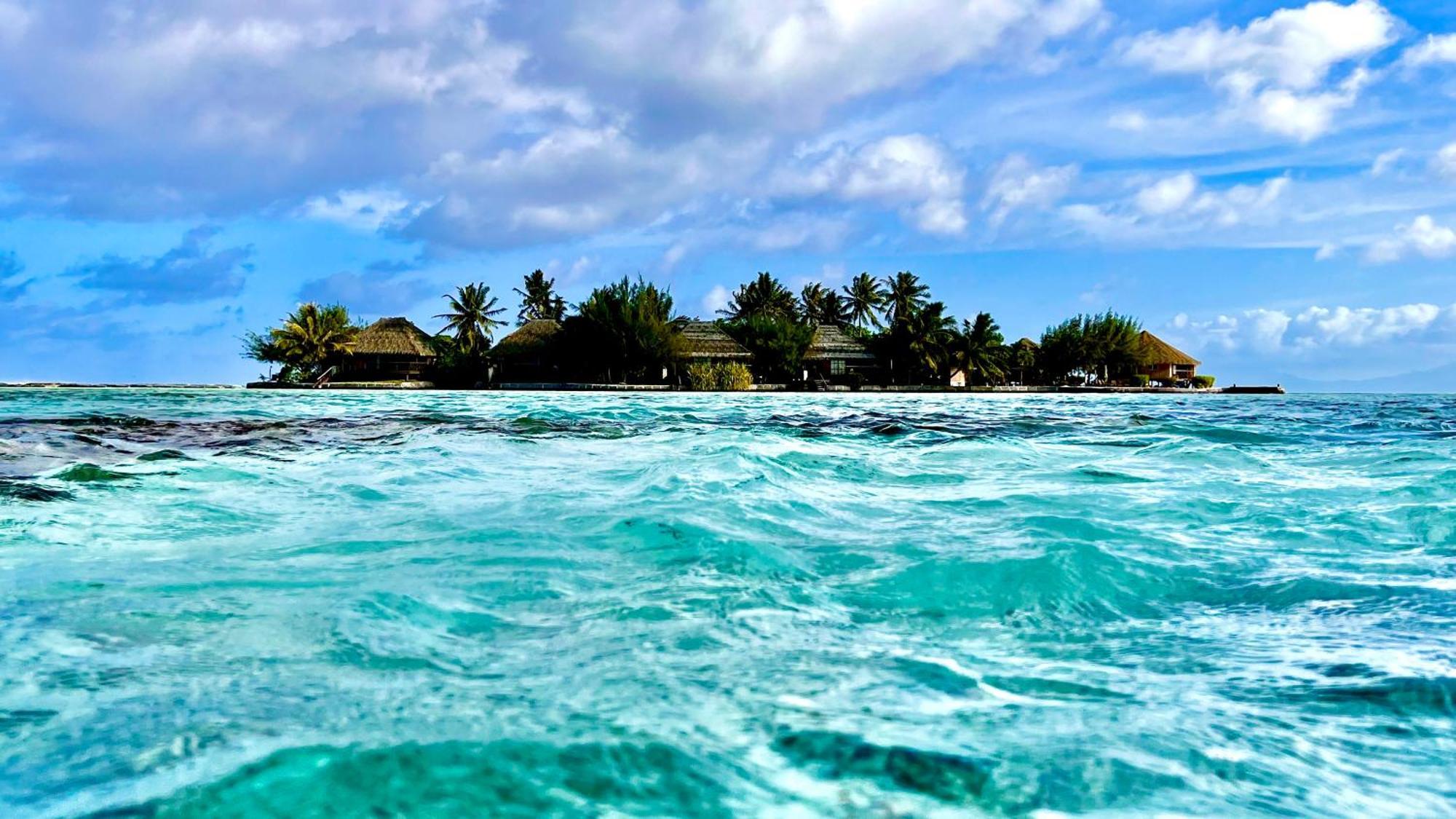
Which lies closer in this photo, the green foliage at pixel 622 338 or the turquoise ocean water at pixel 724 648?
the turquoise ocean water at pixel 724 648

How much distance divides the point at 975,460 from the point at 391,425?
7.42 metres

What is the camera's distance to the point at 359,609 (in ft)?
9.34

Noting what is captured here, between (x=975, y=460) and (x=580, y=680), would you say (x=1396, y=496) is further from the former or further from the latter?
(x=580, y=680)

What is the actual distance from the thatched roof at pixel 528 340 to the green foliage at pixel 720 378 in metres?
7.41

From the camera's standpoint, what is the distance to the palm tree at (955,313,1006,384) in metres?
43.6

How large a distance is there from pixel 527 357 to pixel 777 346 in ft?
38.2

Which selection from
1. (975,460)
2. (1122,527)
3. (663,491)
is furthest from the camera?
(975,460)

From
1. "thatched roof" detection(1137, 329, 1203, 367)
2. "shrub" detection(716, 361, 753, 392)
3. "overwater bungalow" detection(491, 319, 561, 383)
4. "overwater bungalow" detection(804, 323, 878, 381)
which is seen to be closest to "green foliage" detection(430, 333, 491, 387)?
"overwater bungalow" detection(491, 319, 561, 383)

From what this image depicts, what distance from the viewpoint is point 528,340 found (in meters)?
42.6

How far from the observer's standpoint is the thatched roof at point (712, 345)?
1643 inches

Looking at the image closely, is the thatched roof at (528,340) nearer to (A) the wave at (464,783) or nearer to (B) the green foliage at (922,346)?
(B) the green foliage at (922,346)

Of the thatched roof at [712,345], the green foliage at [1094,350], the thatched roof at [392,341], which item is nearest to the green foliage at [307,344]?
the thatched roof at [392,341]

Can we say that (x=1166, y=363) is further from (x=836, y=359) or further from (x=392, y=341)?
(x=392, y=341)

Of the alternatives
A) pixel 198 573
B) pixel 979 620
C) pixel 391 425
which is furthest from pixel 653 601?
pixel 391 425
